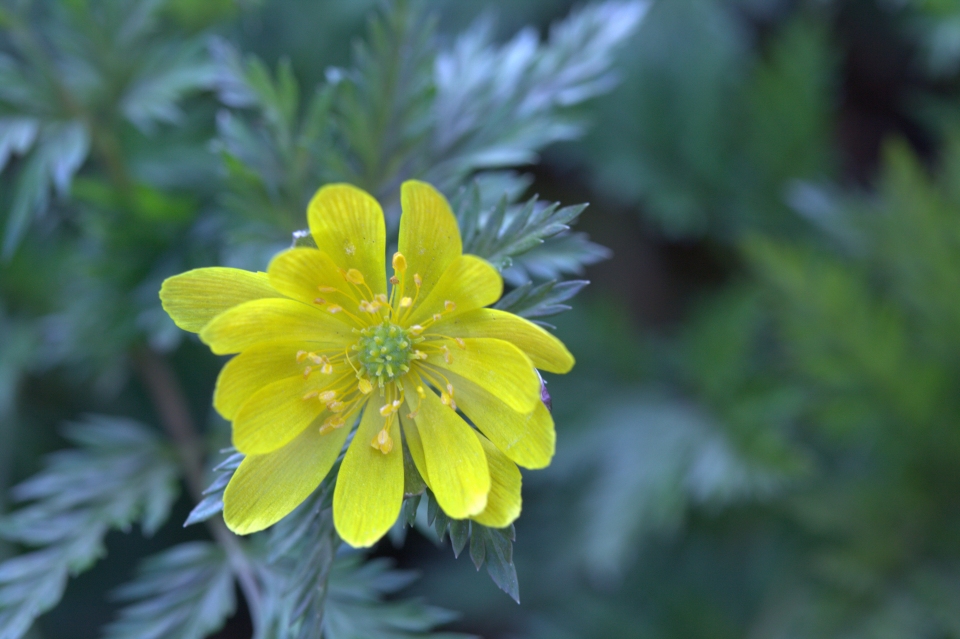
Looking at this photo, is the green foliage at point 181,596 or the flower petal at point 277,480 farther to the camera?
the green foliage at point 181,596

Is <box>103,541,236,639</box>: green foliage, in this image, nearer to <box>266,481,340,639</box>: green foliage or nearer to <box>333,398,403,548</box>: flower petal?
<box>266,481,340,639</box>: green foliage

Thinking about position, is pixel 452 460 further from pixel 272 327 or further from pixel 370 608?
pixel 370 608

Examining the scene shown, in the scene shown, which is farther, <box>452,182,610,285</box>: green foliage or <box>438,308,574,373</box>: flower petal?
<box>452,182,610,285</box>: green foliage

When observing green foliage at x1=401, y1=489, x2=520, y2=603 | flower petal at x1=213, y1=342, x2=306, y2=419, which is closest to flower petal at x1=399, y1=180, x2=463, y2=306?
flower petal at x1=213, y1=342, x2=306, y2=419

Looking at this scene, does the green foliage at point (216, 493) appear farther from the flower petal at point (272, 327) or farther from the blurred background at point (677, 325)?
the blurred background at point (677, 325)

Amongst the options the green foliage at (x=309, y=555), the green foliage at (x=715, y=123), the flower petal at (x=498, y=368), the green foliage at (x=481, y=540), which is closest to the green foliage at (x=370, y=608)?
the green foliage at (x=309, y=555)

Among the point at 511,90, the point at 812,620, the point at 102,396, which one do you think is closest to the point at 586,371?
the point at 812,620

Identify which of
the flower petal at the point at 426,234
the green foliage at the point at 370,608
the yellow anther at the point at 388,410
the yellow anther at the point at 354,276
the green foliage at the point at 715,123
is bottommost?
the green foliage at the point at 370,608
